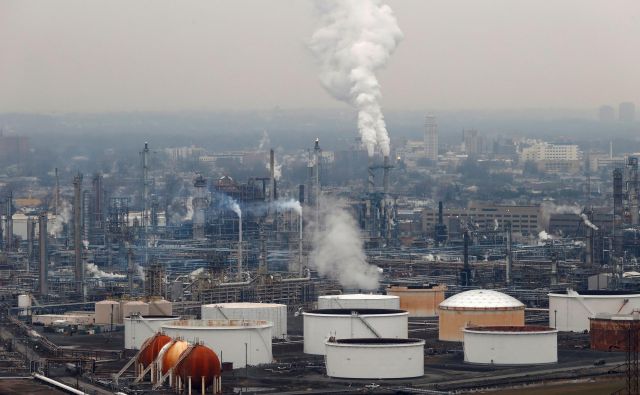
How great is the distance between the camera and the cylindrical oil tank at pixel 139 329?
52.0 metres

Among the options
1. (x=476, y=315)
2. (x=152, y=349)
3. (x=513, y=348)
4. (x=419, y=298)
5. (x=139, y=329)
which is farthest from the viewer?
(x=419, y=298)

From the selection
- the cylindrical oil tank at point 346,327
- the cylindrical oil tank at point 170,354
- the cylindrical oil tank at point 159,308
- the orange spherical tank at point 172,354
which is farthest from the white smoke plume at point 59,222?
the orange spherical tank at point 172,354

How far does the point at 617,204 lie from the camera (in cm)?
8444

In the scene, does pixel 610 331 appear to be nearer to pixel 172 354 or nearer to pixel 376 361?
pixel 376 361

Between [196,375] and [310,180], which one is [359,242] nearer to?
[310,180]

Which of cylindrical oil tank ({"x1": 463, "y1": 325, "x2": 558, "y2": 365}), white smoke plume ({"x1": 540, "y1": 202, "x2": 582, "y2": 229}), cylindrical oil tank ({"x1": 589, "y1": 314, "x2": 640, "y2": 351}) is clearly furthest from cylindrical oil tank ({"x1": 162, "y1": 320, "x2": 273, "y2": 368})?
white smoke plume ({"x1": 540, "y1": 202, "x2": 582, "y2": 229})

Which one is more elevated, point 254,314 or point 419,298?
point 419,298

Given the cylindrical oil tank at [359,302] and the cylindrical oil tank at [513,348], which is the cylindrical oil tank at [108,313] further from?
the cylindrical oil tank at [513,348]

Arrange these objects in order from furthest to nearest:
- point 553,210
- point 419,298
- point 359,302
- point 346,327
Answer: point 553,210 < point 419,298 < point 359,302 < point 346,327

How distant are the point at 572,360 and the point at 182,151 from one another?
67.4 metres

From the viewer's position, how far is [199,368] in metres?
41.5

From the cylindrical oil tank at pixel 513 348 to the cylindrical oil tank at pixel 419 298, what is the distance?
→ 52.7 feet

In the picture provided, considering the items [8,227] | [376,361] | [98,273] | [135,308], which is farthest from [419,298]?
[8,227]

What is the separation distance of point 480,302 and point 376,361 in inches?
456
